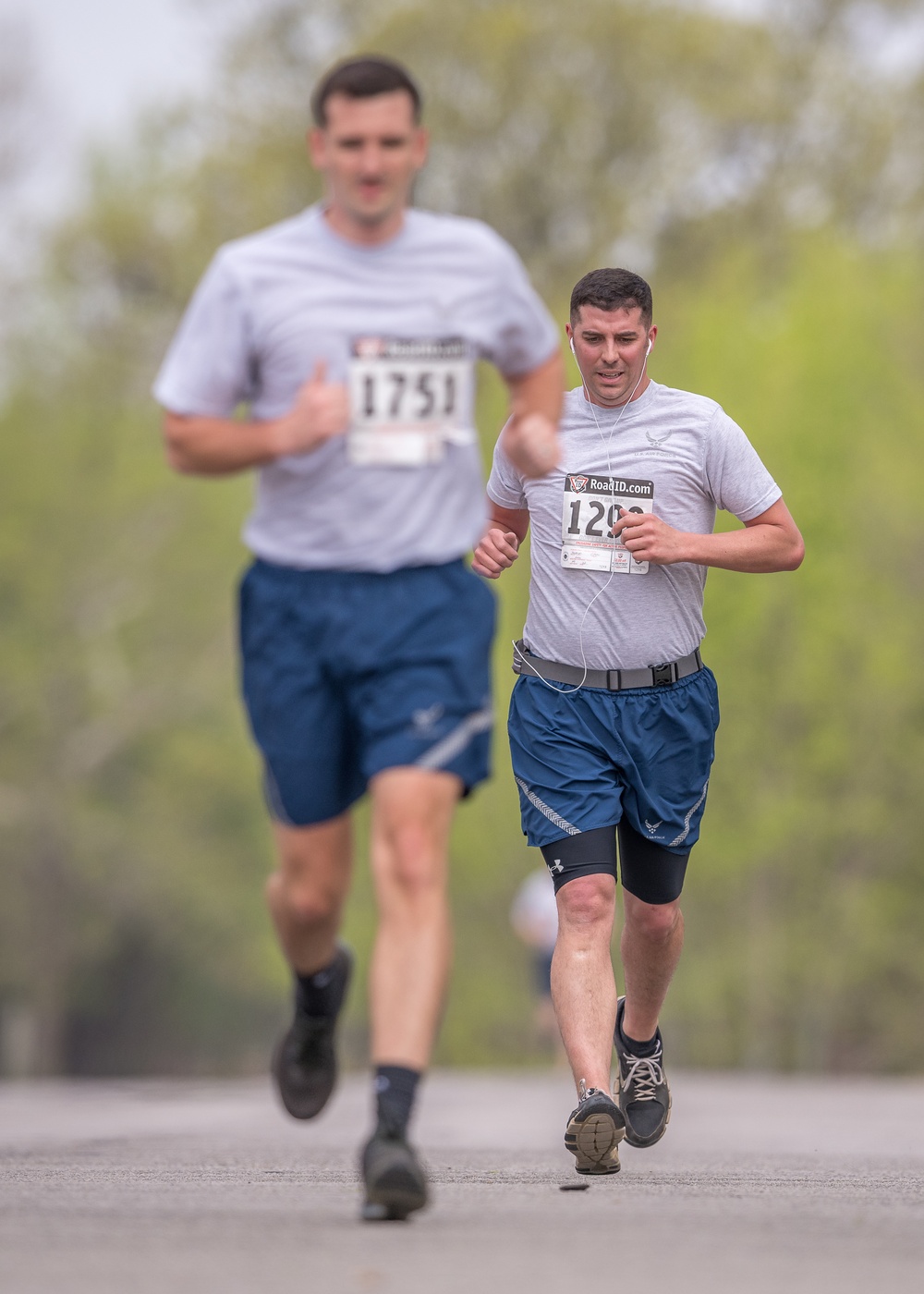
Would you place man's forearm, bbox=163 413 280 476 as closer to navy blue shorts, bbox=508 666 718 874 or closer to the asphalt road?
the asphalt road

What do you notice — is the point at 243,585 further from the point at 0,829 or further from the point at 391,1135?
the point at 0,829

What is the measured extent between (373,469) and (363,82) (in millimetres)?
856

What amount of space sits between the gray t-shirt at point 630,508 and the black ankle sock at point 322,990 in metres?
1.11

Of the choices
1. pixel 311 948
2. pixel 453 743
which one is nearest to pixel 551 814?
pixel 311 948

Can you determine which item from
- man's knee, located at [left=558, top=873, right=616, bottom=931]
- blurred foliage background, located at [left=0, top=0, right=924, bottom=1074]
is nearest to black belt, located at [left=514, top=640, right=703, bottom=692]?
man's knee, located at [left=558, top=873, right=616, bottom=931]

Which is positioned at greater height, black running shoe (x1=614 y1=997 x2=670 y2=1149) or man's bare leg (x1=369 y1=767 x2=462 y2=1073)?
man's bare leg (x1=369 y1=767 x2=462 y2=1073)

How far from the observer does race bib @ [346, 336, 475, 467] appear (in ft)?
17.2

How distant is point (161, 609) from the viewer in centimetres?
3794

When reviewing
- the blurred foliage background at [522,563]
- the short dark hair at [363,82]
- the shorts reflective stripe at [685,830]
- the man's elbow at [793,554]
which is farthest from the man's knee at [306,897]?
the blurred foliage background at [522,563]

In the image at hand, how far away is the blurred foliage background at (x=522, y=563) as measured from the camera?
78.3 feet

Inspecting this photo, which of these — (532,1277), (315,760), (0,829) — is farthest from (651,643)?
(0,829)

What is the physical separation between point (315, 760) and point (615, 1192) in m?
1.30

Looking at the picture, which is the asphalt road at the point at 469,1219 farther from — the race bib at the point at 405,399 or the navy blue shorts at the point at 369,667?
the race bib at the point at 405,399

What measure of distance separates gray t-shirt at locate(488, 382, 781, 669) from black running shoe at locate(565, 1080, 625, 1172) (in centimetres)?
131
